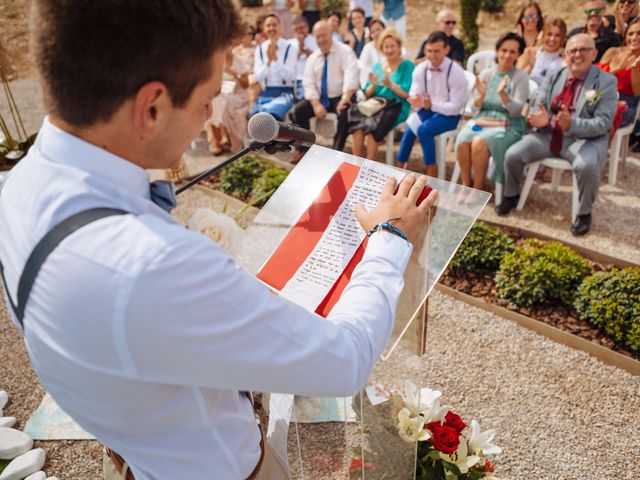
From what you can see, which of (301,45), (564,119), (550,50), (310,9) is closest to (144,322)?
(564,119)

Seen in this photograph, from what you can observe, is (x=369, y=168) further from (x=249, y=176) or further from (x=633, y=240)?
(x=249, y=176)

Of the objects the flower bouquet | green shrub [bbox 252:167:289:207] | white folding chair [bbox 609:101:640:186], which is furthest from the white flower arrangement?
white folding chair [bbox 609:101:640:186]

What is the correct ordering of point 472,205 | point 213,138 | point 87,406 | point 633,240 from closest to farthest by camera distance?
point 87,406, point 472,205, point 633,240, point 213,138

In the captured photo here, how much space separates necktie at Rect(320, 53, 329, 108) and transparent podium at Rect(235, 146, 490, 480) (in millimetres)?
5262

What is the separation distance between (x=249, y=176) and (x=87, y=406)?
516 cm

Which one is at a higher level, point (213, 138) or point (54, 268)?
point (54, 268)

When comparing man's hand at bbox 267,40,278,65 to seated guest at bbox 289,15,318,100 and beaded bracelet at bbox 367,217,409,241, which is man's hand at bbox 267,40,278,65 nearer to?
seated guest at bbox 289,15,318,100

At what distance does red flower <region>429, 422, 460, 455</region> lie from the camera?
192 centimetres

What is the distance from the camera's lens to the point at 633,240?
15.2ft

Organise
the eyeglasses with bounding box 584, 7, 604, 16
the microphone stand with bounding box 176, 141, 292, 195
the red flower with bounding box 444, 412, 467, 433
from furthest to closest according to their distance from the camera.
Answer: the eyeglasses with bounding box 584, 7, 604, 16 → the red flower with bounding box 444, 412, 467, 433 → the microphone stand with bounding box 176, 141, 292, 195

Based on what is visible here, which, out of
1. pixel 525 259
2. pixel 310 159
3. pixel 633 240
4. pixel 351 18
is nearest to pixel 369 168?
pixel 310 159

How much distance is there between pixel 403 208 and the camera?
4.33 ft

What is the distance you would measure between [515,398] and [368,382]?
1773 millimetres

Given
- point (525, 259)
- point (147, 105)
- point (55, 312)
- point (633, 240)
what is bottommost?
point (633, 240)
